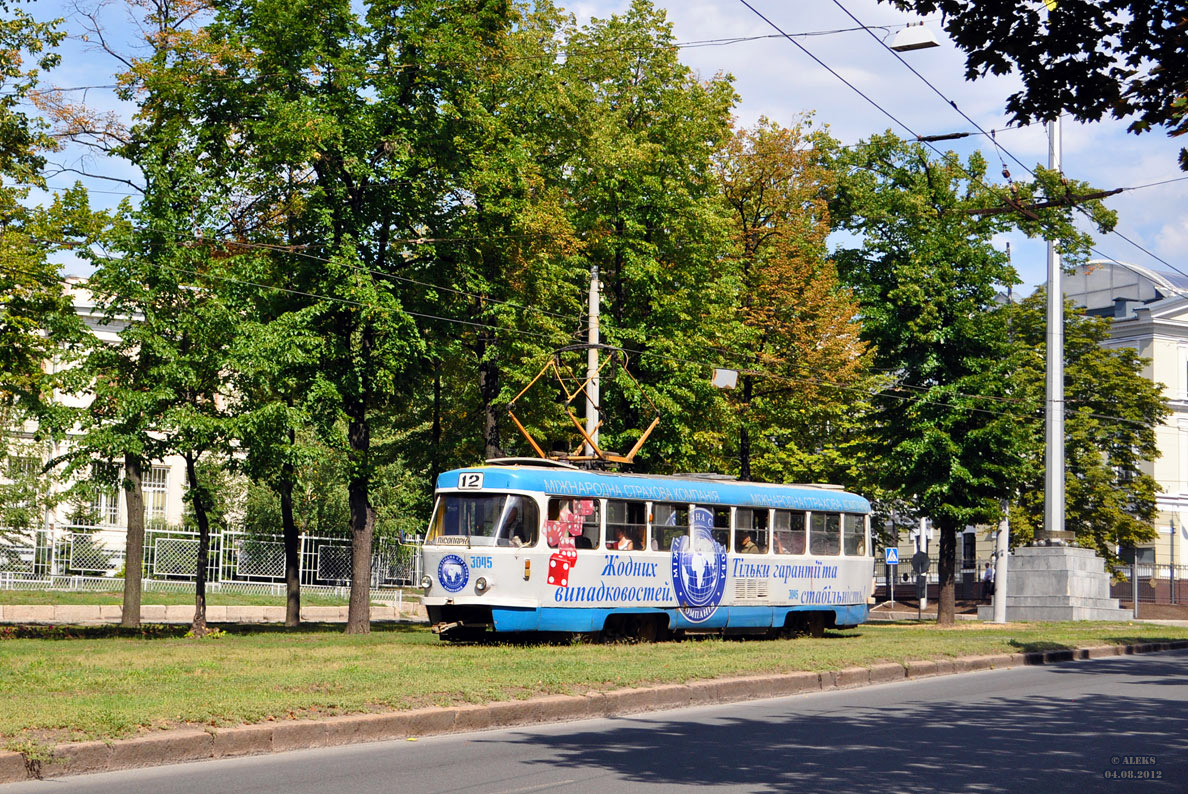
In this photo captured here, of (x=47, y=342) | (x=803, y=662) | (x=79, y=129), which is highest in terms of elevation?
(x=79, y=129)

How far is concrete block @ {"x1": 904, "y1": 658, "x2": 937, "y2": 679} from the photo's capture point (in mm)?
19656

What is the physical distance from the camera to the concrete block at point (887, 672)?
61.4 feet

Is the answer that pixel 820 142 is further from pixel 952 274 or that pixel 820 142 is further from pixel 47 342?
pixel 47 342

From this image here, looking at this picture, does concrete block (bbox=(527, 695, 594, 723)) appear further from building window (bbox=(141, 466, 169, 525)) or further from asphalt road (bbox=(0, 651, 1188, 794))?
building window (bbox=(141, 466, 169, 525))

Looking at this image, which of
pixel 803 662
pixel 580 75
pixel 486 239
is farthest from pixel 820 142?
pixel 803 662

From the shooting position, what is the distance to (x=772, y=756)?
10.9m

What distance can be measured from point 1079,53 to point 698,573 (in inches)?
706

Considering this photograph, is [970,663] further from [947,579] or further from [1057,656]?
[947,579]

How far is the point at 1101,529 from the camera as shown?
173 ft

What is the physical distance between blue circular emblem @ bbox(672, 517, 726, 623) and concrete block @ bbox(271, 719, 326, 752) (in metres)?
15.0

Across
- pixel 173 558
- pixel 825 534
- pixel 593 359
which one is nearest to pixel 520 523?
pixel 593 359

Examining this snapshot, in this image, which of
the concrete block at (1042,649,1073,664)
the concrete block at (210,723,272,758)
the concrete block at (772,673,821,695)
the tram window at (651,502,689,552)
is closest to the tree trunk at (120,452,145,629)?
the tram window at (651,502,689,552)

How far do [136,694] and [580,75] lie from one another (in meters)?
25.6

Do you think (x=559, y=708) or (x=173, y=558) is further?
(x=173, y=558)
